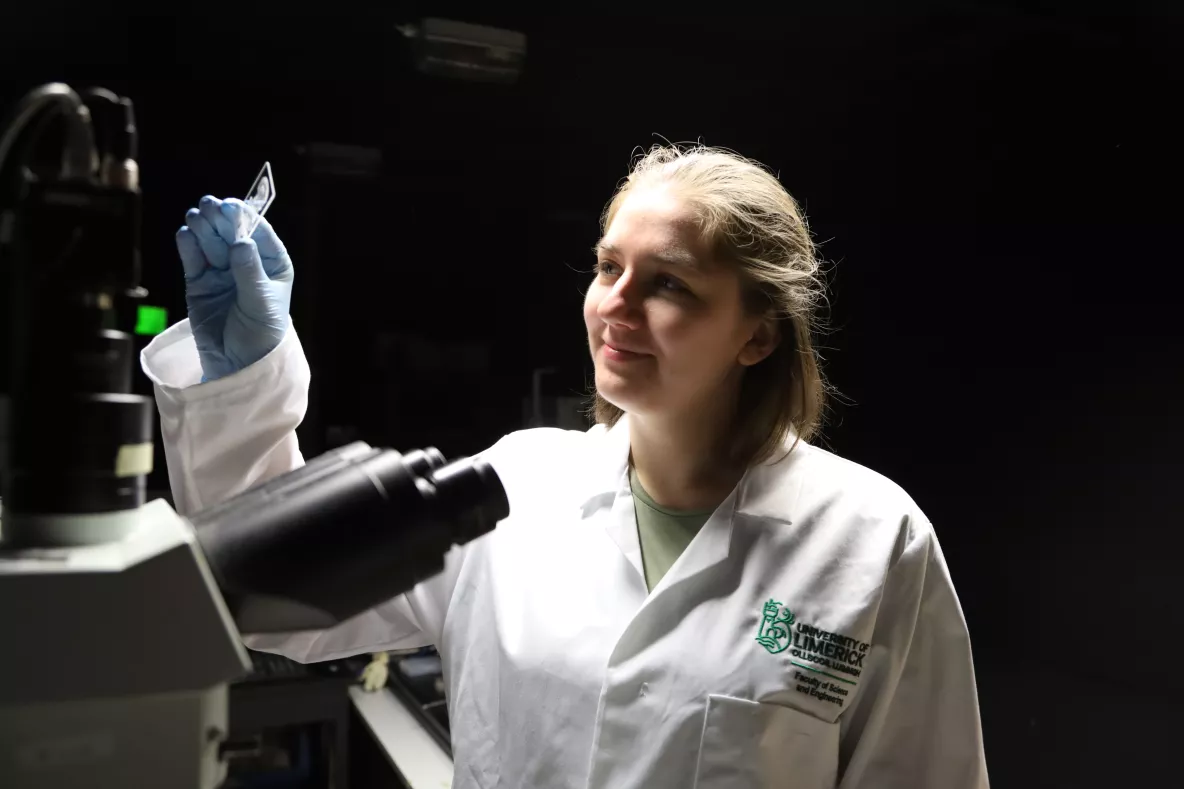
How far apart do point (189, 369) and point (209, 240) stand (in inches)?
5.4

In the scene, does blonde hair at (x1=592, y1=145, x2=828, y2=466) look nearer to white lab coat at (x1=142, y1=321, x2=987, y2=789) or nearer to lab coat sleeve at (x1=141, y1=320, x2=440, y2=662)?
white lab coat at (x1=142, y1=321, x2=987, y2=789)

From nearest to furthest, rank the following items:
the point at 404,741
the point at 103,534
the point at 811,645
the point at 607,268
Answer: the point at 103,534, the point at 811,645, the point at 607,268, the point at 404,741

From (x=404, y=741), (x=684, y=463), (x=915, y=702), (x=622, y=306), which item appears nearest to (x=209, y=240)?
(x=622, y=306)

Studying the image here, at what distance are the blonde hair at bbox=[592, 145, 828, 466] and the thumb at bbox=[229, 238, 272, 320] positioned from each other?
0.50m

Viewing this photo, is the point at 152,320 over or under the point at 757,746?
over

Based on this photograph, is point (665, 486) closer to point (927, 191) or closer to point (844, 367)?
point (844, 367)

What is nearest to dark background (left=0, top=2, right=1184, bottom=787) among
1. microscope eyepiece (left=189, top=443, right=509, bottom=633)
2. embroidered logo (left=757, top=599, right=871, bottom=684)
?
embroidered logo (left=757, top=599, right=871, bottom=684)

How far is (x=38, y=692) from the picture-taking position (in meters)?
0.33

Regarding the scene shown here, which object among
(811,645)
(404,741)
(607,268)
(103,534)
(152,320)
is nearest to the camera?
(103,534)

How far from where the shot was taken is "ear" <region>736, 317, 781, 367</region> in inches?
42.1

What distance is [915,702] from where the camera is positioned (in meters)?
0.97

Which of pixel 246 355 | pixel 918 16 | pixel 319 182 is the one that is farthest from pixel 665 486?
pixel 918 16

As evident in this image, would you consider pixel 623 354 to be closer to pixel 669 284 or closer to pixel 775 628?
pixel 669 284

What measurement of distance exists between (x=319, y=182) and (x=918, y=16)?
4.30 feet
